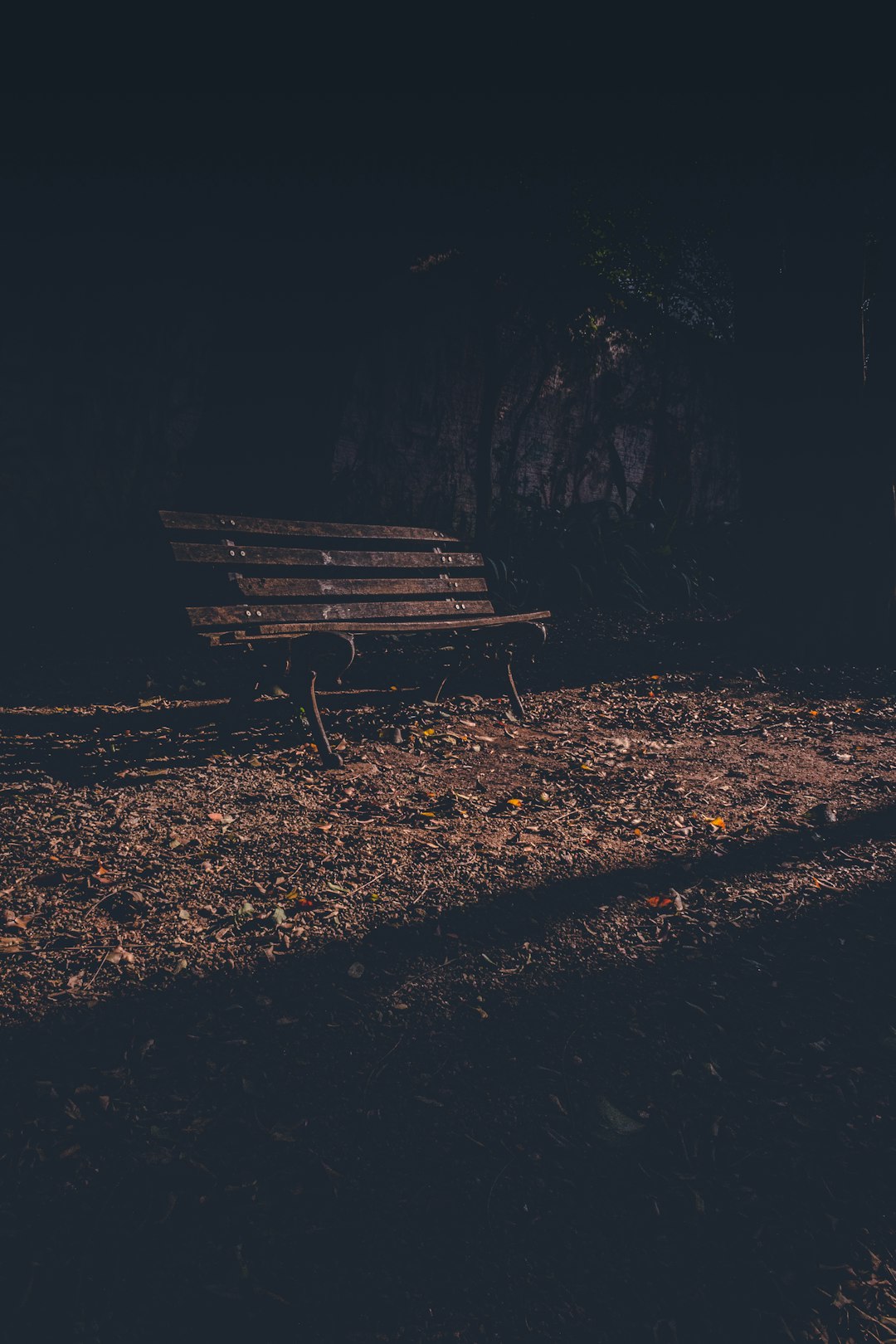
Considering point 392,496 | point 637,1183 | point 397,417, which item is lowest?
point 637,1183

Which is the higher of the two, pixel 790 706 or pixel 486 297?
pixel 486 297

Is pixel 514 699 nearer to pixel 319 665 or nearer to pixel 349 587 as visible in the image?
pixel 349 587

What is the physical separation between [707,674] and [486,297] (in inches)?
151

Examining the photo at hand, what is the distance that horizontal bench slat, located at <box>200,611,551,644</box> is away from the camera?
4.04m

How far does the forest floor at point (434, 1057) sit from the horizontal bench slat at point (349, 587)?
2.99 feet

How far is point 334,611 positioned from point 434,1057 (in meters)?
2.87

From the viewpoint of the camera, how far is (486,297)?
24.2ft

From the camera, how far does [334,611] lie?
467 cm

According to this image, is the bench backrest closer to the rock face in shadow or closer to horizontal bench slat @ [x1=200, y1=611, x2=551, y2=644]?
horizontal bench slat @ [x1=200, y1=611, x2=551, y2=644]

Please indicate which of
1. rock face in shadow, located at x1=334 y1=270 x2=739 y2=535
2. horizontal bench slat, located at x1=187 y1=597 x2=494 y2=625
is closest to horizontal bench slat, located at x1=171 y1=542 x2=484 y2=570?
horizontal bench slat, located at x1=187 y1=597 x2=494 y2=625

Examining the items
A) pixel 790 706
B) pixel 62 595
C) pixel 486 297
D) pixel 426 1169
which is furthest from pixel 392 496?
pixel 426 1169

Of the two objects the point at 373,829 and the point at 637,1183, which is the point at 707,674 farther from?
the point at 637,1183

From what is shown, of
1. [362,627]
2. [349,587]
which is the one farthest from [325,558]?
[362,627]

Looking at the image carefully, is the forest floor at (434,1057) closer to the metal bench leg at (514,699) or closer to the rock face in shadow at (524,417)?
the metal bench leg at (514,699)
